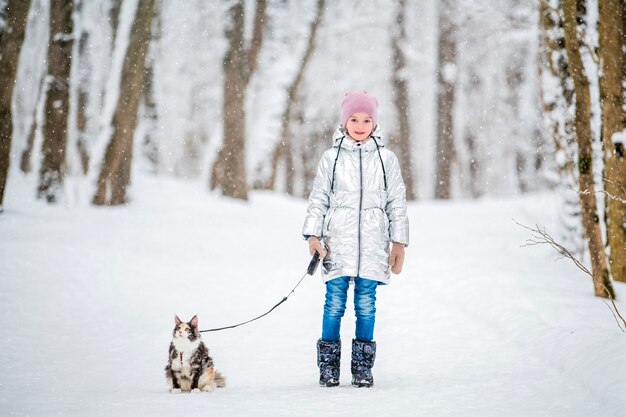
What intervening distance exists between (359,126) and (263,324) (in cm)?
290

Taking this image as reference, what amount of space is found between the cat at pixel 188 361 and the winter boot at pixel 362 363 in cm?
103

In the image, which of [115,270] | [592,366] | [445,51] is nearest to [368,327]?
[592,366]

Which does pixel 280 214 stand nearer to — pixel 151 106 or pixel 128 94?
pixel 128 94

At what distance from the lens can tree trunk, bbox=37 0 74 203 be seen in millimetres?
10539

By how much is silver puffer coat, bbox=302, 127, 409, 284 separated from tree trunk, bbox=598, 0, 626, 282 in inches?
96.1

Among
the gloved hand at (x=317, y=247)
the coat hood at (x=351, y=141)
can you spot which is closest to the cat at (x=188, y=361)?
the gloved hand at (x=317, y=247)

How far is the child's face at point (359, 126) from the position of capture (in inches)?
158

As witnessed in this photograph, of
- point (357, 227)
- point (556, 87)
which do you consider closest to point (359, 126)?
point (357, 227)

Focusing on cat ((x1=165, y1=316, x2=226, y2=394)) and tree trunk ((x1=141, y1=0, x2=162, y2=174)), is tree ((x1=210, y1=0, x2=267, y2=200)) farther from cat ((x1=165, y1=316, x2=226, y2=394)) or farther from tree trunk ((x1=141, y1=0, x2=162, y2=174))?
cat ((x1=165, y1=316, x2=226, y2=394))

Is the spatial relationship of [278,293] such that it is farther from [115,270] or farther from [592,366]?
[592,366]

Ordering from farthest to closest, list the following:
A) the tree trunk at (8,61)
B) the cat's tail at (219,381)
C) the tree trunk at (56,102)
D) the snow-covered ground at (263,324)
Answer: the tree trunk at (56,102) → the tree trunk at (8,61) → the cat's tail at (219,381) → the snow-covered ground at (263,324)

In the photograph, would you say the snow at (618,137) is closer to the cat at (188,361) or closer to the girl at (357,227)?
the girl at (357,227)

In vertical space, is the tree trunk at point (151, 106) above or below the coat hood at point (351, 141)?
above

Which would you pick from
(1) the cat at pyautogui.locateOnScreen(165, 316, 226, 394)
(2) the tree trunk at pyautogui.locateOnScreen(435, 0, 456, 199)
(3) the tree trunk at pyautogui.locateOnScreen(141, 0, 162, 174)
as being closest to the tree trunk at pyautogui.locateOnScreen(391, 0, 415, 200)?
(2) the tree trunk at pyautogui.locateOnScreen(435, 0, 456, 199)
